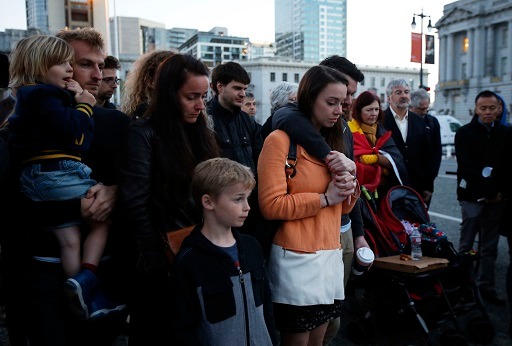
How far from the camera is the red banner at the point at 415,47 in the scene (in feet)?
97.0

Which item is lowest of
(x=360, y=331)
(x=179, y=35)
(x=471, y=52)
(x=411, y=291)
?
(x=360, y=331)

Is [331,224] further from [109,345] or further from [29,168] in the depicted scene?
[29,168]

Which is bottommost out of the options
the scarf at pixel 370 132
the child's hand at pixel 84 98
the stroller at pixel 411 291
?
the stroller at pixel 411 291

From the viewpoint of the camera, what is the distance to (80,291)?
200 cm

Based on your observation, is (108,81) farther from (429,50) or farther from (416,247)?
(429,50)

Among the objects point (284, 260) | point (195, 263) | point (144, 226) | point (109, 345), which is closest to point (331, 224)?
point (284, 260)

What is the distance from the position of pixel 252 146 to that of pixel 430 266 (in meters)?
1.87

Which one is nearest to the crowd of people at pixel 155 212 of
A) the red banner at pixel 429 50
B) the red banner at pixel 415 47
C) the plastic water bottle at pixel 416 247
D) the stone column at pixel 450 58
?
the plastic water bottle at pixel 416 247

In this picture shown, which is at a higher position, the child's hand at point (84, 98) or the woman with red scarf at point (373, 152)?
the child's hand at point (84, 98)

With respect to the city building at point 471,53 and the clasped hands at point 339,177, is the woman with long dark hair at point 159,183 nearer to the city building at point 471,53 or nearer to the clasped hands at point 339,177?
the clasped hands at point 339,177

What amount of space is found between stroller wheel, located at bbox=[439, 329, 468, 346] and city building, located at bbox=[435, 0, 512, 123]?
226 feet

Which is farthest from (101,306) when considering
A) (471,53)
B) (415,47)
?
(471,53)

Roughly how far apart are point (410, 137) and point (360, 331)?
2516 mm

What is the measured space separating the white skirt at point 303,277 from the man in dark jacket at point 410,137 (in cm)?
307
